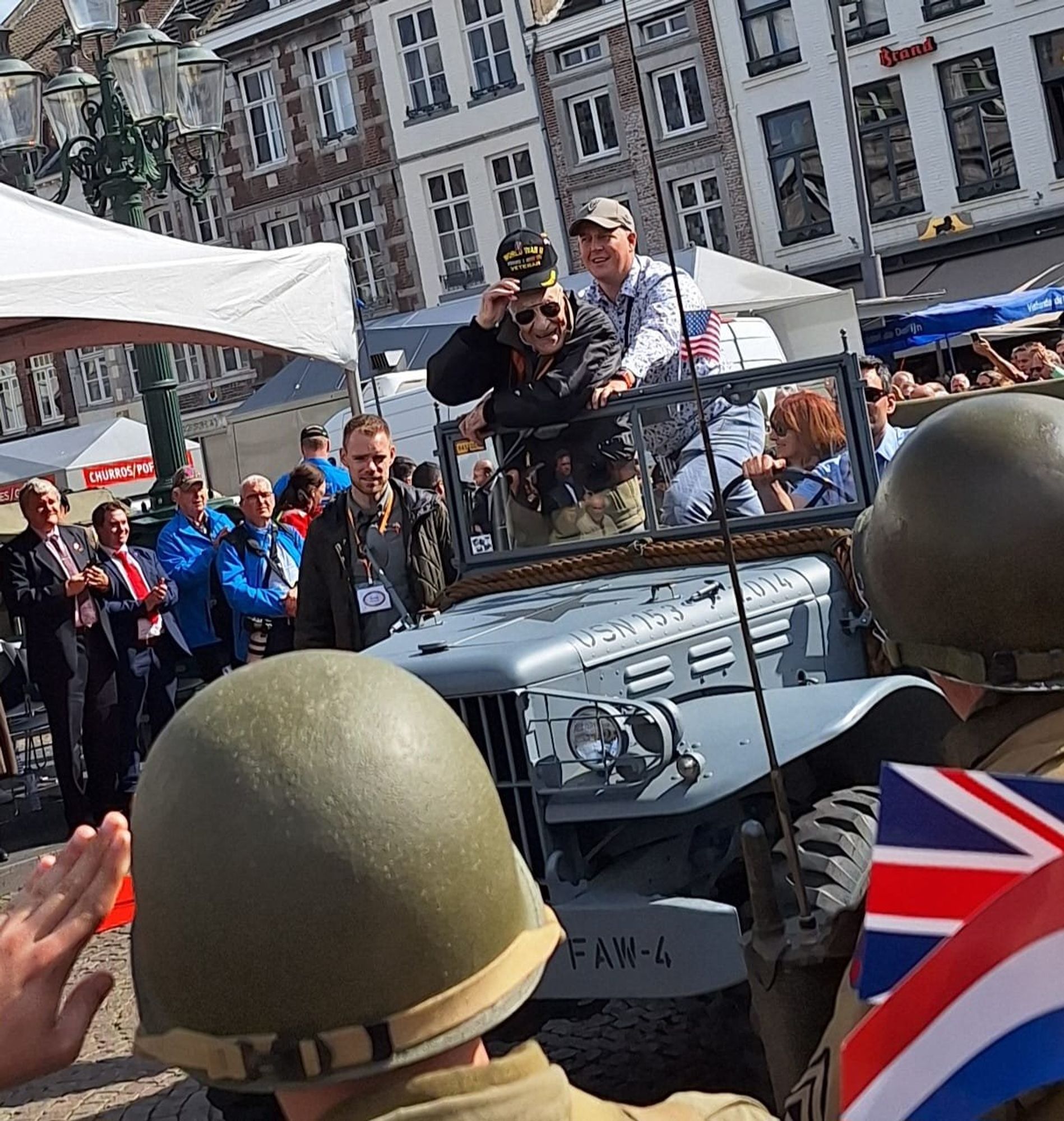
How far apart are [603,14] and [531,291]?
2595 centimetres

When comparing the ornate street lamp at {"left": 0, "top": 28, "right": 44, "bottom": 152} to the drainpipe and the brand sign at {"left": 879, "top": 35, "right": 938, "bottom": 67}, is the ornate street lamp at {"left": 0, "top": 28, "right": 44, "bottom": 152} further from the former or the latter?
the drainpipe

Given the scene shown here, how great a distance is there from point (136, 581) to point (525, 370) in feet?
12.7

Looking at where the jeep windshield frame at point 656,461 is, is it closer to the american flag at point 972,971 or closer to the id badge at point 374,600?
the id badge at point 374,600

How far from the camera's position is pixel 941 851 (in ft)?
4.40

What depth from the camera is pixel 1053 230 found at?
86.5 ft

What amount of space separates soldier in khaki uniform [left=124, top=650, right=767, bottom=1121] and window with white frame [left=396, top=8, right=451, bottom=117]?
106 feet

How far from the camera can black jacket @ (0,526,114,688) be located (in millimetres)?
8141

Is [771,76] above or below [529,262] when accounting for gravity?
above

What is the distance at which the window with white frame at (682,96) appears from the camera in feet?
97.7

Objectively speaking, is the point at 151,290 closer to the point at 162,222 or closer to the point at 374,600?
the point at 374,600

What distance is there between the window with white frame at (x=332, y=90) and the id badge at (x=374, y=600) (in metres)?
29.2

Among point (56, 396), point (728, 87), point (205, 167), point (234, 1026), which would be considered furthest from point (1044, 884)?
point (56, 396)

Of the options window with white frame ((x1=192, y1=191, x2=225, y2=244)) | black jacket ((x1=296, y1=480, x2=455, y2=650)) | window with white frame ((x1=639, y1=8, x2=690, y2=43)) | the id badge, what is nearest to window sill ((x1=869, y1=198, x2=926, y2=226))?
window with white frame ((x1=639, y1=8, x2=690, y2=43))

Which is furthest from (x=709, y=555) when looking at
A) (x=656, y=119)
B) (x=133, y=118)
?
(x=656, y=119)
